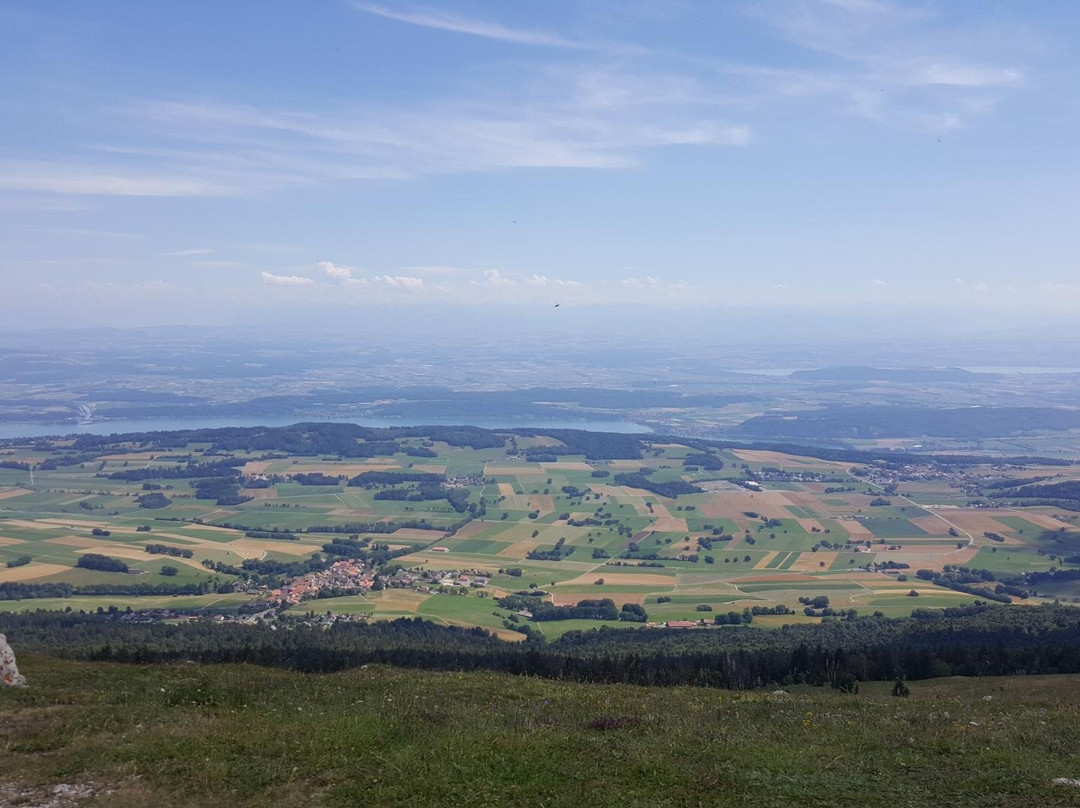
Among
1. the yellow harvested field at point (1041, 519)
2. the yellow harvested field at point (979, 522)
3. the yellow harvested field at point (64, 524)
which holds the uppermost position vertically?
the yellow harvested field at point (1041, 519)

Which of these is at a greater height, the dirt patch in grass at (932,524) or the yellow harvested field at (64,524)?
the dirt patch in grass at (932,524)

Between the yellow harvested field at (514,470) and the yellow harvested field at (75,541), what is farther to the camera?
the yellow harvested field at (514,470)

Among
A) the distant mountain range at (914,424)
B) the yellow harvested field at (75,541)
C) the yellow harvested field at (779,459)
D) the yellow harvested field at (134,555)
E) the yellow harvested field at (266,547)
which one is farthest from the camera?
the distant mountain range at (914,424)

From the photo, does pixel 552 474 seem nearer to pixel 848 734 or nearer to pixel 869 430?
pixel 869 430

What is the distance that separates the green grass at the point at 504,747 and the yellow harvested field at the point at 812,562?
200ft

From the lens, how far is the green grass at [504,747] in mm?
12070

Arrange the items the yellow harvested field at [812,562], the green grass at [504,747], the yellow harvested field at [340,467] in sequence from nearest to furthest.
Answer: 1. the green grass at [504,747]
2. the yellow harvested field at [812,562]
3. the yellow harvested field at [340,467]

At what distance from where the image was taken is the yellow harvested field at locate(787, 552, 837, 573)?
7888cm

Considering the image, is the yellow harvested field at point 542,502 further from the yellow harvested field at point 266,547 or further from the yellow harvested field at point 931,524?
the yellow harvested field at point 931,524

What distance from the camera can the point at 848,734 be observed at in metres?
15.5

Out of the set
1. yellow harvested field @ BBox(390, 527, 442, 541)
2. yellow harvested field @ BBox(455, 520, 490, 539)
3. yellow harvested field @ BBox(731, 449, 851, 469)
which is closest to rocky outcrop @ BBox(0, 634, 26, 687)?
yellow harvested field @ BBox(390, 527, 442, 541)

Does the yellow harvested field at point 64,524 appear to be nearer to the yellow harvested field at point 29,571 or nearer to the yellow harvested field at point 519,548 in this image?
the yellow harvested field at point 29,571

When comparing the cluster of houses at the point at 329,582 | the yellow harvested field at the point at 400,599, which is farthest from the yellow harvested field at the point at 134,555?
the yellow harvested field at the point at 400,599

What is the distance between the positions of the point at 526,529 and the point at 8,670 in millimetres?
80175
